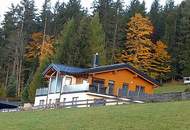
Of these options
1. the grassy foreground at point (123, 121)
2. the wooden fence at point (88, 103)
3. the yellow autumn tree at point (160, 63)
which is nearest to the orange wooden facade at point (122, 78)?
the wooden fence at point (88, 103)

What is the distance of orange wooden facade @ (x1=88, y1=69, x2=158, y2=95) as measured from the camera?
63453 mm

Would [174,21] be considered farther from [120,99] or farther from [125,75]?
[120,99]

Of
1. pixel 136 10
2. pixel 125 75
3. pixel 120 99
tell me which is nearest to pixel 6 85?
pixel 136 10

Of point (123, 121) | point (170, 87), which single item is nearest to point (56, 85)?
point (170, 87)

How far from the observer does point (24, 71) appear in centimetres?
10556

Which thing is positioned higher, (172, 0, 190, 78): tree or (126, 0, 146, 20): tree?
(126, 0, 146, 20): tree

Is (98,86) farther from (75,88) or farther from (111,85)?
(111,85)

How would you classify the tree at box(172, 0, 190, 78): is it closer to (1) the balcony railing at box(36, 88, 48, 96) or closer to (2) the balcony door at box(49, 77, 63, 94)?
(1) the balcony railing at box(36, 88, 48, 96)

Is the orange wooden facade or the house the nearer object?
the house

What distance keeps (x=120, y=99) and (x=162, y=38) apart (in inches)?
2129

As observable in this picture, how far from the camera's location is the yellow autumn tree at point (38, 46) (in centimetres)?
10125

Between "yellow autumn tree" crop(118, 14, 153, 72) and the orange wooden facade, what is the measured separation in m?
24.6

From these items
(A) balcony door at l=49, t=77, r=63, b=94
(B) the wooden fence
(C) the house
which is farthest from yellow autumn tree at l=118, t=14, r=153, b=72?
(B) the wooden fence

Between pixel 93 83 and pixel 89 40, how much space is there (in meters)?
30.4
